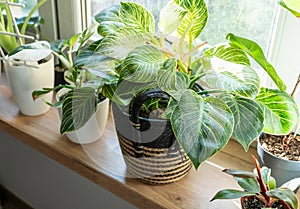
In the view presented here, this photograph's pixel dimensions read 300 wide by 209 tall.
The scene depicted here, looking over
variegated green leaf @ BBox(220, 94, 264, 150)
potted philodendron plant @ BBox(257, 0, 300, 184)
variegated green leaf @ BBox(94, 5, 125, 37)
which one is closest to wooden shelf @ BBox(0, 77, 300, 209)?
potted philodendron plant @ BBox(257, 0, 300, 184)

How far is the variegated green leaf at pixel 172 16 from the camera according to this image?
656 millimetres

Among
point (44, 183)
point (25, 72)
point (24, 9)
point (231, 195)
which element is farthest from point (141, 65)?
point (44, 183)

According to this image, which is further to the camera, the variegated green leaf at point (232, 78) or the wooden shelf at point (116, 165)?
the wooden shelf at point (116, 165)

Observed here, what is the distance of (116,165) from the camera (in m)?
0.89

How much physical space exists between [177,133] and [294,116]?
9.2 inches

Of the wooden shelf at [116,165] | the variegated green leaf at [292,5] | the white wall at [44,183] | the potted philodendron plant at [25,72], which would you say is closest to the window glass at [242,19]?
the variegated green leaf at [292,5]

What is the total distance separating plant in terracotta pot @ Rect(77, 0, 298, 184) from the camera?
2.00ft

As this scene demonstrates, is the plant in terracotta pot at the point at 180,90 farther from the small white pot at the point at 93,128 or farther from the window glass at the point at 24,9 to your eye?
the window glass at the point at 24,9

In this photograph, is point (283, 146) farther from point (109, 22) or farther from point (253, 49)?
point (109, 22)

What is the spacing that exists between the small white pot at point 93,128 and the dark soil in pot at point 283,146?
38 centimetres

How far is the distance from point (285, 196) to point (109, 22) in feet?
1.50

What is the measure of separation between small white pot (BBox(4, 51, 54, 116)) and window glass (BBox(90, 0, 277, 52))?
428mm

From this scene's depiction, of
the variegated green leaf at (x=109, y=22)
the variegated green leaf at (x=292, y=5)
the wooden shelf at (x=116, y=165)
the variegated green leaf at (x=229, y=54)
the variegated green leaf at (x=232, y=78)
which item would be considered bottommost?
the wooden shelf at (x=116, y=165)

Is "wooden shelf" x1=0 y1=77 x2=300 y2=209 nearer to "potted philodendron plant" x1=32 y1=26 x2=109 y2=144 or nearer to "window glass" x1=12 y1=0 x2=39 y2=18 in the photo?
"potted philodendron plant" x1=32 y1=26 x2=109 y2=144
